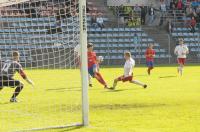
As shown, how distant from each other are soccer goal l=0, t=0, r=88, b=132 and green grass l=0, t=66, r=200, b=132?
25 mm

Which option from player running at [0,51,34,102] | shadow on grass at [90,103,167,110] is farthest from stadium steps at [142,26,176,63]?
player running at [0,51,34,102]

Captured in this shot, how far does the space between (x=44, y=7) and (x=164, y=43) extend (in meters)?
33.7

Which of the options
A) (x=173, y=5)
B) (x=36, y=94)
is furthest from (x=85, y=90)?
(x=173, y=5)

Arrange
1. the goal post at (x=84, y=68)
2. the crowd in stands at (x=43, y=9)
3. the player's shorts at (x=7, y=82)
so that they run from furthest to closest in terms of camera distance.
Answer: the player's shorts at (x=7, y=82), the crowd in stands at (x=43, y=9), the goal post at (x=84, y=68)

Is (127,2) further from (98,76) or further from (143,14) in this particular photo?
(98,76)

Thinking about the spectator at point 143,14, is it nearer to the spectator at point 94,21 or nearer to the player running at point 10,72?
the spectator at point 94,21

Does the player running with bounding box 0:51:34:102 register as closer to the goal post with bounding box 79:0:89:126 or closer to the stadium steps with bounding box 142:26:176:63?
the goal post with bounding box 79:0:89:126

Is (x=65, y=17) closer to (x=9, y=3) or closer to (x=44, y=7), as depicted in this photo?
(x=44, y=7)

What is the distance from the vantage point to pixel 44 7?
14.2 metres

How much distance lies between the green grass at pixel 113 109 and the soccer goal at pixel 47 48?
0.08 ft

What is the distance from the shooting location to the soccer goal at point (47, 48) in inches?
488

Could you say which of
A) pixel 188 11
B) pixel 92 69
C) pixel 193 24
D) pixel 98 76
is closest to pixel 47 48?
pixel 98 76

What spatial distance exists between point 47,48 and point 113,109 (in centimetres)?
272

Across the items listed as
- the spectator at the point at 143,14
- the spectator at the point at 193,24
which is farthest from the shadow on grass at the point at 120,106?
the spectator at the point at 193,24
